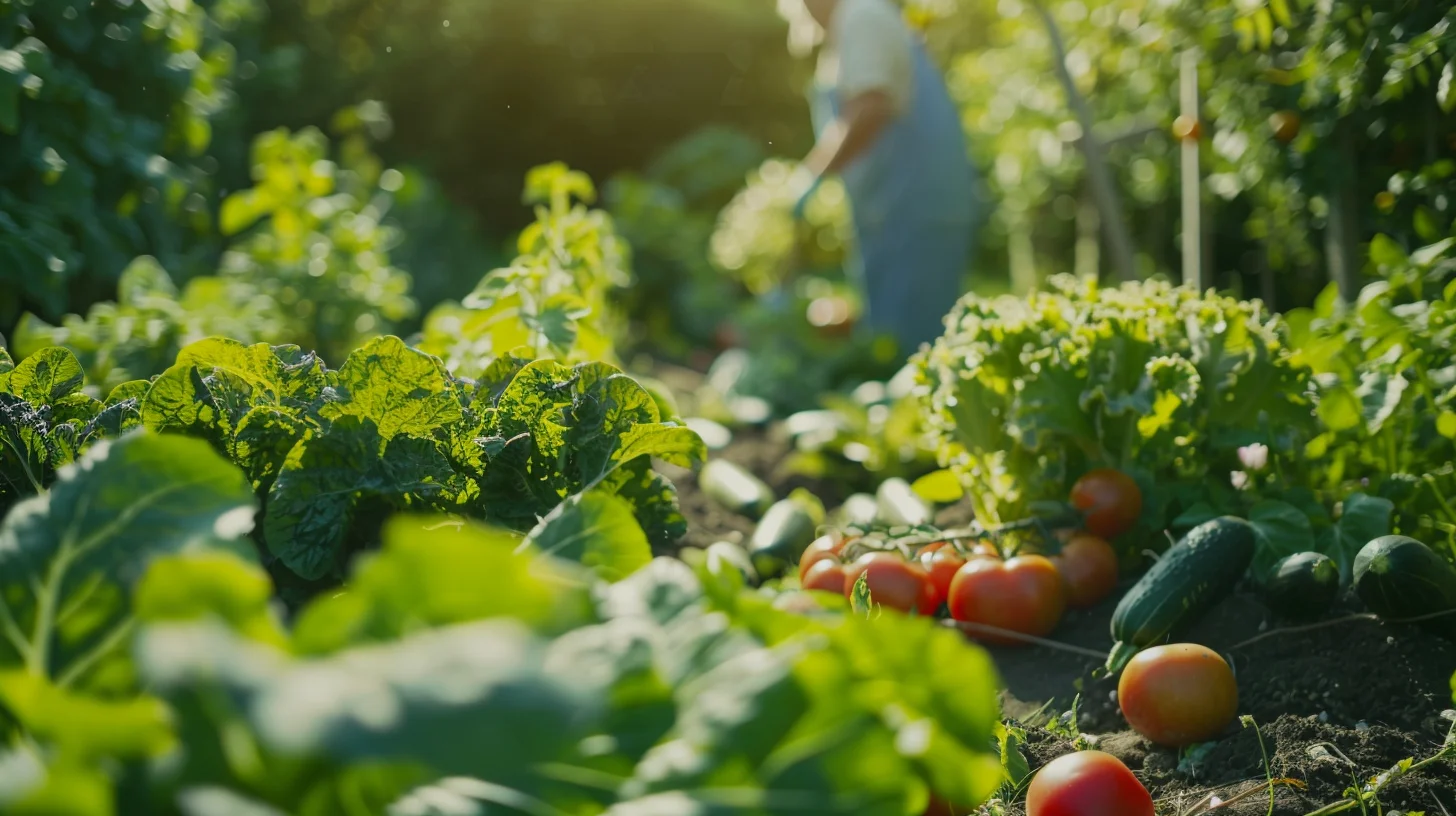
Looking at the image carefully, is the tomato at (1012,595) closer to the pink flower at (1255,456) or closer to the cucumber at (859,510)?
the pink flower at (1255,456)

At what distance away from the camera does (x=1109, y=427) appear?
284 cm

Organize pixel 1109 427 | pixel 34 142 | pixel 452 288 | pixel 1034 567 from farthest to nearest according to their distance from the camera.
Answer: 1. pixel 452 288
2. pixel 34 142
3. pixel 1109 427
4. pixel 1034 567

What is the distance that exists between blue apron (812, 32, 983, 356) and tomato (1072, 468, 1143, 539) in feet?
12.1

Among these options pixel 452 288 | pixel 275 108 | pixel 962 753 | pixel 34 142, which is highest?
pixel 275 108

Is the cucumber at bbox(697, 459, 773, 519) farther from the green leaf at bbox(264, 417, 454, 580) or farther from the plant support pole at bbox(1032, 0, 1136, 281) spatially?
the green leaf at bbox(264, 417, 454, 580)

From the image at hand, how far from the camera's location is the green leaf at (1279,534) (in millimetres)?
2490

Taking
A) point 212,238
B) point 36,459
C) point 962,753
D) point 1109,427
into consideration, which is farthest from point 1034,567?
point 212,238

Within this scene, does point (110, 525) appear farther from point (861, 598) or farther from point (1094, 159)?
point (1094, 159)

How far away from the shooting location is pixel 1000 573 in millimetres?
2562

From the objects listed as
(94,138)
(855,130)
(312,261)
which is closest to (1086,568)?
(312,261)

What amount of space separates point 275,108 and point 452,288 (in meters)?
2.21

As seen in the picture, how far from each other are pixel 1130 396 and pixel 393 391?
173cm

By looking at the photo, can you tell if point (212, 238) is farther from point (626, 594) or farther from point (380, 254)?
point (626, 594)

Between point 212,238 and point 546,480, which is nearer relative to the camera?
point 546,480
